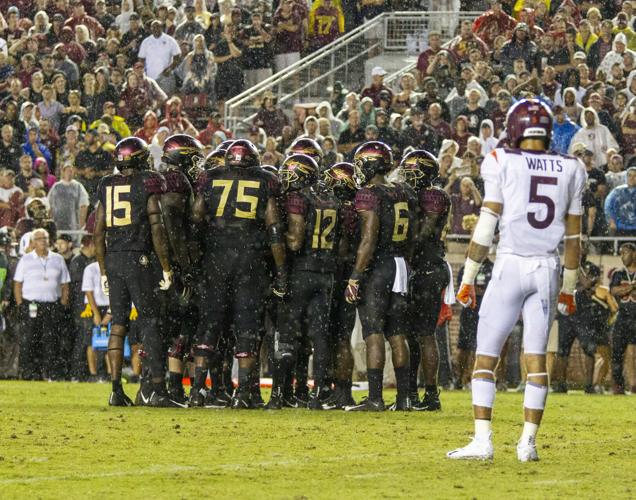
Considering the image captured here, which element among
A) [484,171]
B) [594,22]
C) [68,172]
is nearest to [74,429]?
[484,171]

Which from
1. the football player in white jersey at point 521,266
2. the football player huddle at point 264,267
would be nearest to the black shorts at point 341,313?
the football player huddle at point 264,267

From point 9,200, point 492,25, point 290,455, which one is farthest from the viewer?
point 492,25

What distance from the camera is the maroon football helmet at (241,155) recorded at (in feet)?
43.9

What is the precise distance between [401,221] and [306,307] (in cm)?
115

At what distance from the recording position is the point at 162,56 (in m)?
27.5

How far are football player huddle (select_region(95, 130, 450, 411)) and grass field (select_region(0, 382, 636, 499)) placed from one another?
1.92ft

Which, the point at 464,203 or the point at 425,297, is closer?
the point at 425,297

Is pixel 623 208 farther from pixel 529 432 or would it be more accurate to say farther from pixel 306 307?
pixel 529 432

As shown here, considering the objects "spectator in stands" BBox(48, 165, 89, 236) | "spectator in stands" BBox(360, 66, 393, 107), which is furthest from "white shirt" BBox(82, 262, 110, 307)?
"spectator in stands" BBox(360, 66, 393, 107)

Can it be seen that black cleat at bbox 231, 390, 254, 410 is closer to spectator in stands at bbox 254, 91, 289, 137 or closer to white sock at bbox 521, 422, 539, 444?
white sock at bbox 521, 422, 539, 444

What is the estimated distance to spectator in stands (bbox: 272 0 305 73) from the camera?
89.1ft

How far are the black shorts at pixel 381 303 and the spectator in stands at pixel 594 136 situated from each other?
882 cm

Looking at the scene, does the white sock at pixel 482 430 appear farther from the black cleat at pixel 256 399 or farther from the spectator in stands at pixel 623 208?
the spectator in stands at pixel 623 208

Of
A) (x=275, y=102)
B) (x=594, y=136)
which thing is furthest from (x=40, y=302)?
(x=594, y=136)
